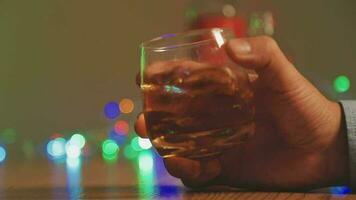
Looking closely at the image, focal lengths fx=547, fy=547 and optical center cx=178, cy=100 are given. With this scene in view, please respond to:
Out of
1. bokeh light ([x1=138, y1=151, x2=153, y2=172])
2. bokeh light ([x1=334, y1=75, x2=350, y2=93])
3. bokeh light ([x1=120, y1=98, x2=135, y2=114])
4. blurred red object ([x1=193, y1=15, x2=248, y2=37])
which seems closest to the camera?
bokeh light ([x1=138, y1=151, x2=153, y2=172])

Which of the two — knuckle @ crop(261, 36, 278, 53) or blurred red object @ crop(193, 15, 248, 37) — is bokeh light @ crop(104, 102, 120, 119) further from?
knuckle @ crop(261, 36, 278, 53)

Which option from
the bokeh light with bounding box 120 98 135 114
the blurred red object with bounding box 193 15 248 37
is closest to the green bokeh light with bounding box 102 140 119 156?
the bokeh light with bounding box 120 98 135 114

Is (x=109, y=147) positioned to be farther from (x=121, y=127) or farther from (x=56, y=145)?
(x=56, y=145)

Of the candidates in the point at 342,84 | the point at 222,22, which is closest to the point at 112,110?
the point at 222,22

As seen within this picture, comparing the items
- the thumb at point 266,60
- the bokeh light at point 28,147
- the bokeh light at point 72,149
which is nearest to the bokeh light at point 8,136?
the bokeh light at point 28,147

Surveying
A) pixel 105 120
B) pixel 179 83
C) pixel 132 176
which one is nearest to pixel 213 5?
pixel 105 120

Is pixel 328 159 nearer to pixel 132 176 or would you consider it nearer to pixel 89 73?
pixel 132 176
